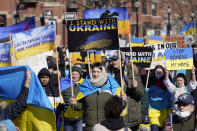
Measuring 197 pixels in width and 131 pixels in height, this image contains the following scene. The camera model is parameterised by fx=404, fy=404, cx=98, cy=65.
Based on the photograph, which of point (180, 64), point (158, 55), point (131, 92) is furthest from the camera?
point (158, 55)

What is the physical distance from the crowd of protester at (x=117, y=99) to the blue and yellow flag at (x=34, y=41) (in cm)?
63

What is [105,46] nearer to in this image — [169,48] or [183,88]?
[183,88]

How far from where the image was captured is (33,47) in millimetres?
7805

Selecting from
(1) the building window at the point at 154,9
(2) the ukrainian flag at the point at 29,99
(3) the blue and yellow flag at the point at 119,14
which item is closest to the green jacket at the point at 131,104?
(3) the blue and yellow flag at the point at 119,14

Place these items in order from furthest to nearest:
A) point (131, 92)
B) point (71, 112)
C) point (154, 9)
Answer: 1. point (154, 9)
2. point (71, 112)
3. point (131, 92)

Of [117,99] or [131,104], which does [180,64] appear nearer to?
[131,104]

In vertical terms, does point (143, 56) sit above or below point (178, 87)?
above

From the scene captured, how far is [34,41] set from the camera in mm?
7828

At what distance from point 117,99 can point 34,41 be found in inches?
142

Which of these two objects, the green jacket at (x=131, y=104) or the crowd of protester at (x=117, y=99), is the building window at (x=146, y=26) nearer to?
the crowd of protester at (x=117, y=99)

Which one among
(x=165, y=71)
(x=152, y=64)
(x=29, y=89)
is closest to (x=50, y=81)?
(x=29, y=89)

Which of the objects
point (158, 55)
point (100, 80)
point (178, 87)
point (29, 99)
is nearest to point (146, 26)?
point (158, 55)

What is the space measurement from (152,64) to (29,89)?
4705 mm

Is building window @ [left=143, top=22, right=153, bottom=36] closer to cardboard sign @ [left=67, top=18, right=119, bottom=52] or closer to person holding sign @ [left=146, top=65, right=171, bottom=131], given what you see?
person holding sign @ [left=146, top=65, right=171, bottom=131]
